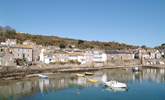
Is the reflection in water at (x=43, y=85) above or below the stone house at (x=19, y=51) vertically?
below

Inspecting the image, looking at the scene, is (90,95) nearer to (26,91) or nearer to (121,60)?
(26,91)

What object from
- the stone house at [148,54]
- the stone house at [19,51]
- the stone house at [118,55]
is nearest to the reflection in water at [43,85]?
the stone house at [19,51]

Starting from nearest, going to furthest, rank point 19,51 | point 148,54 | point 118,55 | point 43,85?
point 43,85 → point 19,51 → point 118,55 → point 148,54

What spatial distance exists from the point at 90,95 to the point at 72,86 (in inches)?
293

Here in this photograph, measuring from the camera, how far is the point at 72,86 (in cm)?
4034

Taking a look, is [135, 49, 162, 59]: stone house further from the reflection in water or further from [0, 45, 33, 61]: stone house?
the reflection in water

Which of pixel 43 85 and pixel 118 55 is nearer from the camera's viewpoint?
pixel 43 85

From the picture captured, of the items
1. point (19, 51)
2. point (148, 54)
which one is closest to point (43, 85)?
point (19, 51)

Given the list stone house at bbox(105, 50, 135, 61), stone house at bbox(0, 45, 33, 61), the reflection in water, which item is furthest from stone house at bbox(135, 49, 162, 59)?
the reflection in water

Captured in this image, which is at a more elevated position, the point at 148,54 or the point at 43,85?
the point at 148,54

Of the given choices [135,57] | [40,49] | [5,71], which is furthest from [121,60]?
[5,71]

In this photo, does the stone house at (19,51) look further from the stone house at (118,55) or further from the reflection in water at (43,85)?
the stone house at (118,55)

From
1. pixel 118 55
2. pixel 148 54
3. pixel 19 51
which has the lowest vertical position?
pixel 118 55

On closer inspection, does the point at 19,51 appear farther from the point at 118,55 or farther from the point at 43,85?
the point at 118,55
